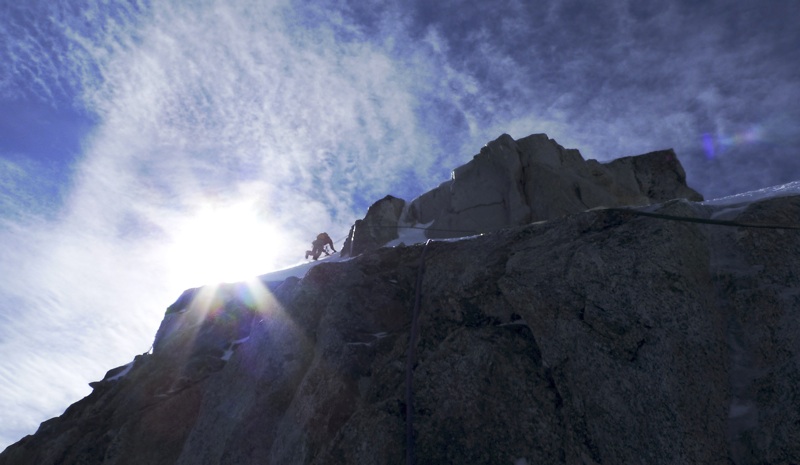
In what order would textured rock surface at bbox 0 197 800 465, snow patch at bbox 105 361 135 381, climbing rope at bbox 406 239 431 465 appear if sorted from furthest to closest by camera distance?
snow patch at bbox 105 361 135 381, climbing rope at bbox 406 239 431 465, textured rock surface at bbox 0 197 800 465

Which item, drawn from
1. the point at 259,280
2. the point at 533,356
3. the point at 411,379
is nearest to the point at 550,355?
the point at 533,356

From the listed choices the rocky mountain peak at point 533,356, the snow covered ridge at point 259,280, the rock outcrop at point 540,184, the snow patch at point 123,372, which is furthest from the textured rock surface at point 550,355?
the rock outcrop at point 540,184

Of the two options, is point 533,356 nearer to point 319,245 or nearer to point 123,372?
point 123,372

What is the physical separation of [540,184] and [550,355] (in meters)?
15.3

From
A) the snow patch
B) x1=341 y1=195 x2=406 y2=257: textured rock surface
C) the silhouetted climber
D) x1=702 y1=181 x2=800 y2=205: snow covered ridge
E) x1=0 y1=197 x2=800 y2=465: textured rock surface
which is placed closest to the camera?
x1=0 y1=197 x2=800 y2=465: textured rock surface

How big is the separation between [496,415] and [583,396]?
4.27ft

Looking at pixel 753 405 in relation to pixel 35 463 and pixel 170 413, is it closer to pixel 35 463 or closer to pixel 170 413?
pixel 170 413

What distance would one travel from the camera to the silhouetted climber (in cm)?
3209

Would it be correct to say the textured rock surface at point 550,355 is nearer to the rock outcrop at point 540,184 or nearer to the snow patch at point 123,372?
the snow patch at point 123,372

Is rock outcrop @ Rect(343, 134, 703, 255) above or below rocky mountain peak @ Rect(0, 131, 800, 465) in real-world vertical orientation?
above

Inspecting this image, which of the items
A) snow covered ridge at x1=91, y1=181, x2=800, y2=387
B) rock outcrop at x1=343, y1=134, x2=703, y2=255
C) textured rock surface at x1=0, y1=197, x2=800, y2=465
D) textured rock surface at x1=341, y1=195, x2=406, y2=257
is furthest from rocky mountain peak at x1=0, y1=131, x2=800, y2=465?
textured rock surface at x1=341, y1=195, x2=406, y2=257

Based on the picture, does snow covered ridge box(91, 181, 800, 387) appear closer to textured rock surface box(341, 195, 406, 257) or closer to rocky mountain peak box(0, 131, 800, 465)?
rocky mountain peak box(0, 131, 800, 465)

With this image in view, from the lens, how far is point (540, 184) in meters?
22.2

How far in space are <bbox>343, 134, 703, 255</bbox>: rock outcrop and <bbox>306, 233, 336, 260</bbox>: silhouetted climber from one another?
9.24 meters
